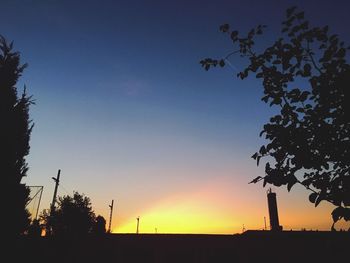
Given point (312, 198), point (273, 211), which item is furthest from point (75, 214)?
point (312, 198)

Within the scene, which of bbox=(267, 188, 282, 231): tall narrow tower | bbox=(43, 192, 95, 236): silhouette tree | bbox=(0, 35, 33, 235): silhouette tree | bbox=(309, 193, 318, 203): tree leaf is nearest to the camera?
bbox=(309, 193, 318, 203): tree leaf

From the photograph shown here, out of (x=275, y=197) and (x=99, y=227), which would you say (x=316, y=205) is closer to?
(x=99, y=227)

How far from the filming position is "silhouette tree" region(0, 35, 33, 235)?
591 inches

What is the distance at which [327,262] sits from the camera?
1681 centimetres

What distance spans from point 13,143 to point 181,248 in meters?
10.4

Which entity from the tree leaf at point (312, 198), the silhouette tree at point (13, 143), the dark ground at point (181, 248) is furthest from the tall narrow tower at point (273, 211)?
the tree leaf at point (312, 198)

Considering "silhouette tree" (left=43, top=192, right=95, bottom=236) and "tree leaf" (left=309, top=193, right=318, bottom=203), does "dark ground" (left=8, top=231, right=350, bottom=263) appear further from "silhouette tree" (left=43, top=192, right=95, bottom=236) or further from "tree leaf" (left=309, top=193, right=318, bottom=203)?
"silhouette tree" (left=43, top=192, right=95, bottom=236)

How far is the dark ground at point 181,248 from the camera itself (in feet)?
55.6

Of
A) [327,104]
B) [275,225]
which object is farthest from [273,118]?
[275,225]

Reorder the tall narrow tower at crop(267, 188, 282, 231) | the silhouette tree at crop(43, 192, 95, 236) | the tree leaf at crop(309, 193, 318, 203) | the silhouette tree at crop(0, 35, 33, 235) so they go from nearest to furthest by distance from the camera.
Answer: the tree leaf at crop(309, 193, 318, 203)
the silhouette tree at crop(0, 35, 33, 235)
the tall narrow tower at crop(267, 188, 282, 231)
the silhouette tree at crop(43, 192, 95, 236)

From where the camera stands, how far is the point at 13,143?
619 inches

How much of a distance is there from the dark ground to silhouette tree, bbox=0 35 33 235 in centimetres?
233

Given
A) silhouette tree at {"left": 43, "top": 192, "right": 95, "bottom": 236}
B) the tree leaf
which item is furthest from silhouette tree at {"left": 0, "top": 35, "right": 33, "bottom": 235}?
silhouette tree at {"left": 43, "top": 192, "right": 95, "bottom": 236}

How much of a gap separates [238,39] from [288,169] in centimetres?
254
